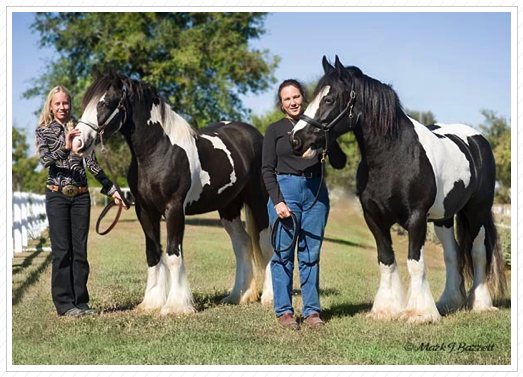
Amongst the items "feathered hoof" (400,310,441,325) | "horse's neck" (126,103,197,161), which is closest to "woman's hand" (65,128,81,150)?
"horse's neck" (126,103,197,161)

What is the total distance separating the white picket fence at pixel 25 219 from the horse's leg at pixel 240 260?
4.70m

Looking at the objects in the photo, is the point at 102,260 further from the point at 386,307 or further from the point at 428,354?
the point at 428,354

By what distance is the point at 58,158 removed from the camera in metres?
5.84

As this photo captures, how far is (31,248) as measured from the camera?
1175 cm

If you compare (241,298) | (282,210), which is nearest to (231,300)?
(241,298)

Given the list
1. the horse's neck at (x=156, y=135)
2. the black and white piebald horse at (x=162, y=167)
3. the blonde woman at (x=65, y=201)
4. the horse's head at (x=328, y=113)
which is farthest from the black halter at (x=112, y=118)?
the horse's head at (x=328, y=113)

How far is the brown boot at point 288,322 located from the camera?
548cm

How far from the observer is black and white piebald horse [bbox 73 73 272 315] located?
5902mm

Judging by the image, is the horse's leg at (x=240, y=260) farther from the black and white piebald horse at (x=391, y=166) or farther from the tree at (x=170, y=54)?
the tree at (x=170, y=54)

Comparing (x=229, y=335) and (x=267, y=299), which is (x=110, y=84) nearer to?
(x=229, y=335)

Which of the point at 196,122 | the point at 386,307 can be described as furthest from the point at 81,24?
the point at 386,307

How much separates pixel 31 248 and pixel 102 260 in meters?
1.79

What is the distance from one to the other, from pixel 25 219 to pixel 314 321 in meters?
9.02

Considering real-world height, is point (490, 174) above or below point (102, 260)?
above
